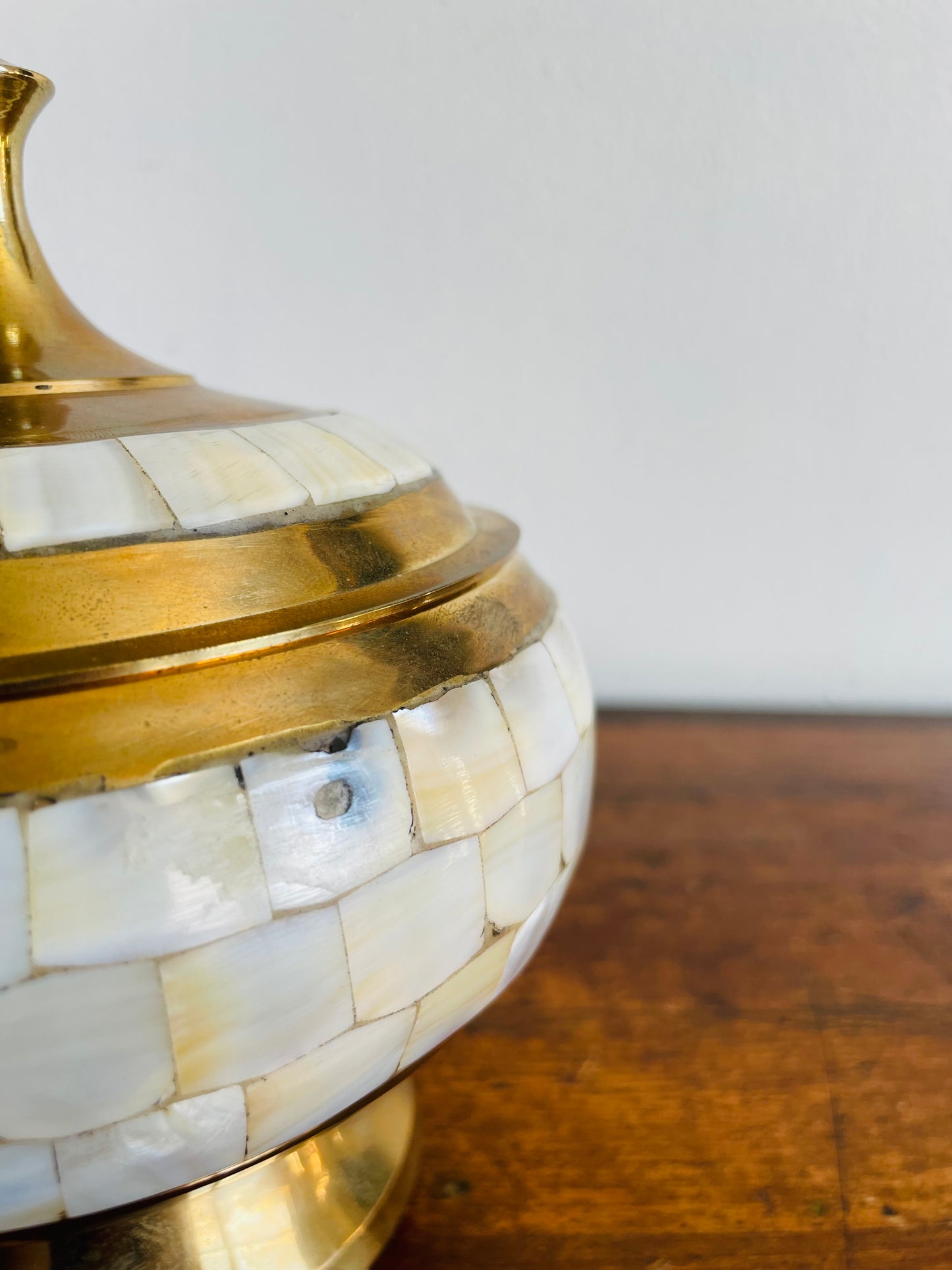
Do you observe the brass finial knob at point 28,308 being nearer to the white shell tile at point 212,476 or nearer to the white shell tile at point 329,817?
the white shell tile at point 212,476

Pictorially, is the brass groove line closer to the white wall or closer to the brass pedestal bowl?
the brass pedestal bowl

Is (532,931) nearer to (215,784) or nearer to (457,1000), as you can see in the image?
A: (457,1000)

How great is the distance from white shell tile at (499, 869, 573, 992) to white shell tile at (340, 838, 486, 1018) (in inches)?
1.3

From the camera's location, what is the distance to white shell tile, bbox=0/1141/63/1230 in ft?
0.77

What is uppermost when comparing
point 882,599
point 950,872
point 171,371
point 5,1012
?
point 171,371

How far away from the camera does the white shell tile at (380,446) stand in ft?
1.08

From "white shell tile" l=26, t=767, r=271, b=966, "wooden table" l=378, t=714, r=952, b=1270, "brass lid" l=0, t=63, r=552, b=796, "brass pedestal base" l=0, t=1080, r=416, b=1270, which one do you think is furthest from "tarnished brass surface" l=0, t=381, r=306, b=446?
"wooden table" l=378, t=714, r=952, b=1270

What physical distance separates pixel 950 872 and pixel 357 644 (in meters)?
0.53

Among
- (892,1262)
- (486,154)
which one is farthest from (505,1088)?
(486,154)

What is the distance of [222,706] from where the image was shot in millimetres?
238

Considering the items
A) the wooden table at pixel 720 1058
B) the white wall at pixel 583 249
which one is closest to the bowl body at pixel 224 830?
the wooden table at pixel 720 1058

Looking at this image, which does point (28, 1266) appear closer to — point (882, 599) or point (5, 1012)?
point (5, 1012)

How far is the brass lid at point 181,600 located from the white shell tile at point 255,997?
5cm

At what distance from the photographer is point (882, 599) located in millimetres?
807
